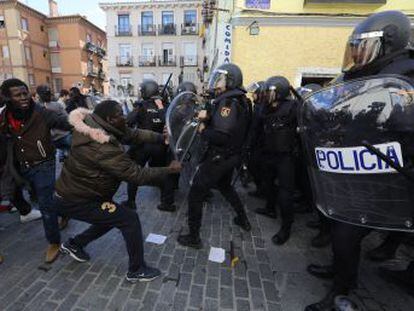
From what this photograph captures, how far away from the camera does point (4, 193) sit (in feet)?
9.91

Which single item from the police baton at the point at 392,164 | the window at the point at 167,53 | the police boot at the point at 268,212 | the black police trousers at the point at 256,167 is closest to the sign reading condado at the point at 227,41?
the black police trousers at the point at 256,167

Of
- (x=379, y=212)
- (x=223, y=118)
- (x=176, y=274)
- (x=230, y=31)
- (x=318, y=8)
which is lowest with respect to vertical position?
(x=176, y=274)

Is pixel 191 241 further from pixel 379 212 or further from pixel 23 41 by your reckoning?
pixel 23 41

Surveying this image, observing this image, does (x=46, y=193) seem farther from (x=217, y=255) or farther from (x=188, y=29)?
(x=188, y=29)

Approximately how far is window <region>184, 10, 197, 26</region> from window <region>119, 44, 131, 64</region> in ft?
24.2

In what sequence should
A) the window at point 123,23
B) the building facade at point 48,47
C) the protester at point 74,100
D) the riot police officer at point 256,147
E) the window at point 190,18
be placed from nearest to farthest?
the riot police officer at point 256,147 < the protester at point 74,100 < the building facade at point 48,47 < the window at point 190,18 < the window at point 123,23

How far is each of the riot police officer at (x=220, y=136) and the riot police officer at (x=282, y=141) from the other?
0.38m

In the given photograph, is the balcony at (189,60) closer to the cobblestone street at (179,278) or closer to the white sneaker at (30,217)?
the white sneaker at (30,217)

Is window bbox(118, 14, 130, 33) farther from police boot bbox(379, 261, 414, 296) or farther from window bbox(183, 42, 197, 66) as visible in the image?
police boot bbox(379, 261, 414, 296)

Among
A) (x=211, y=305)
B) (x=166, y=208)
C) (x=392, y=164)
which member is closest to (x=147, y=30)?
(x=166, y=208)

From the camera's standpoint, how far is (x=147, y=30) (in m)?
32.7

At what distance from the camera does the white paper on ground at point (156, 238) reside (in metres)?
3.35

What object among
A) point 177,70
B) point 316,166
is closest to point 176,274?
point 316,166

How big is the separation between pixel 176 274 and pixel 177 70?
3253 centimetres
